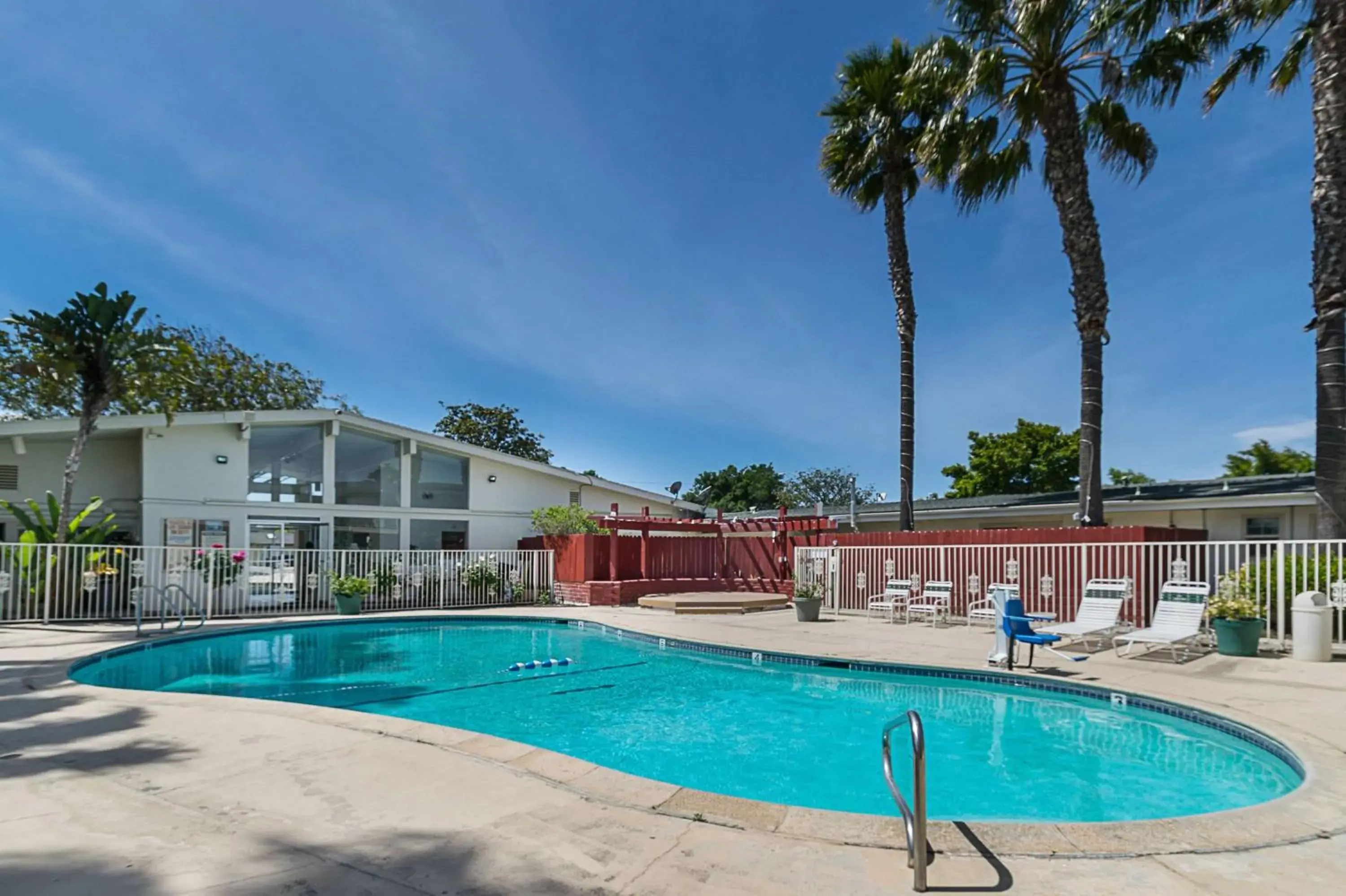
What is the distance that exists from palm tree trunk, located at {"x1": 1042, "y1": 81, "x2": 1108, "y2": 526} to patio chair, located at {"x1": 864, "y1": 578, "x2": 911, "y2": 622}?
12.5 feet

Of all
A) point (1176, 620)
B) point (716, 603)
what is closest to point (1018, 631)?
point (1176, 620)

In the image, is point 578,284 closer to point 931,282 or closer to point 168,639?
point 931,282

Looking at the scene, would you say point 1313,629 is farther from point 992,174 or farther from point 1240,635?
point 992,174

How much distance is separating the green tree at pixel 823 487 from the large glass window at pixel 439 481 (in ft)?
123

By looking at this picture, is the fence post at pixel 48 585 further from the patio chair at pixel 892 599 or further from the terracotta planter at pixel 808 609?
the patio chair at pixel 892 599

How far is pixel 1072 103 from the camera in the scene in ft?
46.0

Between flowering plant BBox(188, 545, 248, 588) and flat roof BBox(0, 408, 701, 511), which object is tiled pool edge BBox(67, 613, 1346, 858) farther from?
flat roof BBox(0, 408, 701, 511)

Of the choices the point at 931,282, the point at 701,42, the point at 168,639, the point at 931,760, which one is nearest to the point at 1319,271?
the point at 931,282

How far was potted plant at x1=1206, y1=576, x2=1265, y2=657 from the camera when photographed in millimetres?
9273

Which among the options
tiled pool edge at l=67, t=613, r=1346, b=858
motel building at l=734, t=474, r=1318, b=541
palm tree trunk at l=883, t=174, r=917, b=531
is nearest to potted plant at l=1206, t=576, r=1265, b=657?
→ tiled pool edge at l=67, t=613, r=1346, b=858

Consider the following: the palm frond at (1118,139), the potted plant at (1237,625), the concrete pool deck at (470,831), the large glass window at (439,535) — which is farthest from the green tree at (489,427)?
the concrete pool deck at (470,831)

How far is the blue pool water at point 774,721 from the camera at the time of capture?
566 centimetres

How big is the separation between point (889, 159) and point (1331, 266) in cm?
1002

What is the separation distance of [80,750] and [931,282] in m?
19.4
